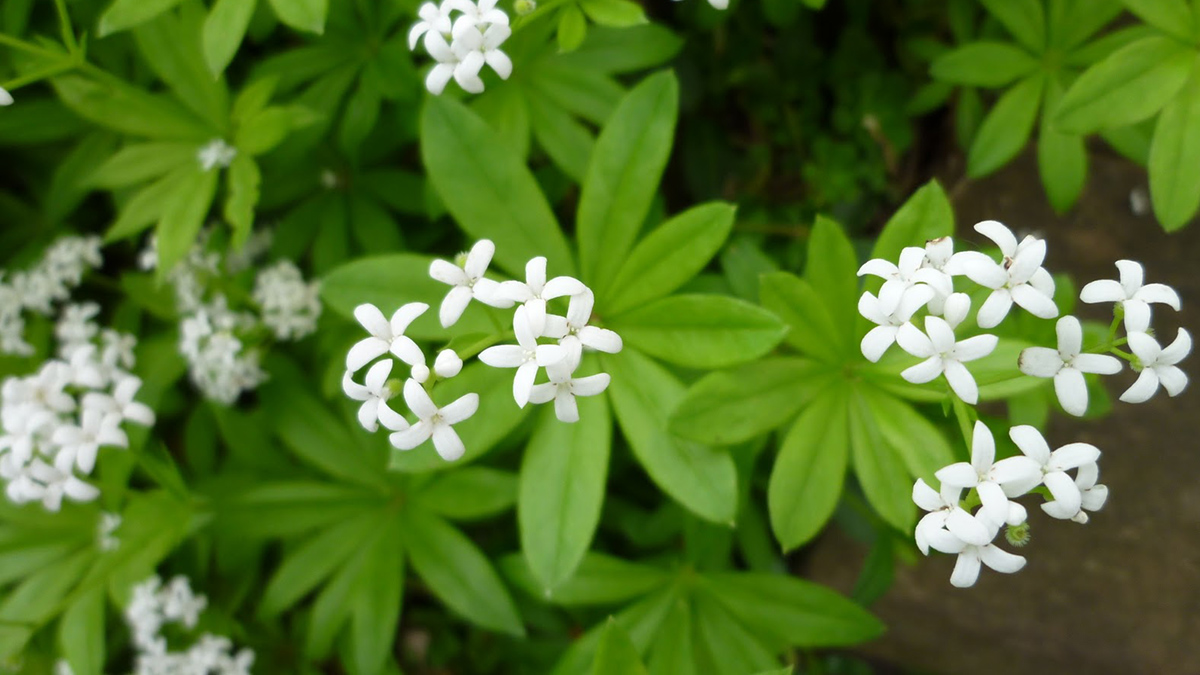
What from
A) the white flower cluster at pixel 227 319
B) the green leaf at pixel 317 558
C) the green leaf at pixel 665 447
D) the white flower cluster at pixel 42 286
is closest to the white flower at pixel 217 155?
the white flower cluster at pixel 227 319

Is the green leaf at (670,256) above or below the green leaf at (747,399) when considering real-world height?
above

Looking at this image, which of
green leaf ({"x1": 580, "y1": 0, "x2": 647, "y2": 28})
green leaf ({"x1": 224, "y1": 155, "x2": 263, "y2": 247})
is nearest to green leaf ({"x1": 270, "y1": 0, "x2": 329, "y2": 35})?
green leaf ({"x1": 224, "y1": 155, "x2": 263, "y2": 247})

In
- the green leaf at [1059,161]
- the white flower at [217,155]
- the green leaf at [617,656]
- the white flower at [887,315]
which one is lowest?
the green leaf at [617,656]

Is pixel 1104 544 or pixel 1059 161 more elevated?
pixel 1059 161

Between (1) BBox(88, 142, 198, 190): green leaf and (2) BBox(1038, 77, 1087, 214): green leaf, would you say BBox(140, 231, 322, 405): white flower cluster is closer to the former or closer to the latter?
(1) BBox(88, 142, 198, 190): green leaf

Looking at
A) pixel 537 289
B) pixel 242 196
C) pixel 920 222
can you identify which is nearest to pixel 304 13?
pixel 242 196

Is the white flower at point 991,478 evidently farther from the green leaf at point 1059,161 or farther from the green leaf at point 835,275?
the green leaf at point 1059,161

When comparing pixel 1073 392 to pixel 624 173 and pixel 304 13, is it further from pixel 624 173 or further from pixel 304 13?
pixel 304 13
